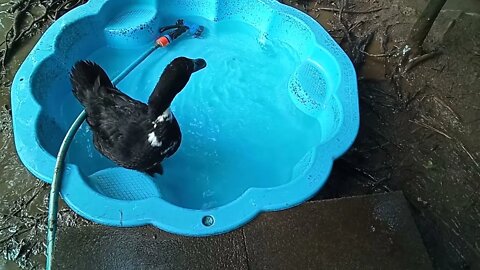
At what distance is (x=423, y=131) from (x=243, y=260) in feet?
5.48

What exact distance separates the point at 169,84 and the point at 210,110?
0.68 meters

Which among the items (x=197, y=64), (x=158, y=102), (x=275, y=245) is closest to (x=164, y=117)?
(x=158, y=102)

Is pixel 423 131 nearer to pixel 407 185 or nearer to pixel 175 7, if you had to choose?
pixel 407 185

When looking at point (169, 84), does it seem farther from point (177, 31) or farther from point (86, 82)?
point (177, 31)

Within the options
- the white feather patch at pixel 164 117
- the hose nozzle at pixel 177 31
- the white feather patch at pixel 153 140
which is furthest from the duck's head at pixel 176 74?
the hose nozzle at pixel 177 31

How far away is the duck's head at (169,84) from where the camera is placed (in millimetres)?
2467

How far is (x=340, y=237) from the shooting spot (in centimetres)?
216

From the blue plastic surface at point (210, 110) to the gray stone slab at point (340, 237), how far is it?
0.35ft

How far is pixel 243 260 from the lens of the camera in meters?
2.09

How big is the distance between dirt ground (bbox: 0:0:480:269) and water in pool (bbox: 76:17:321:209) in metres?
0.43

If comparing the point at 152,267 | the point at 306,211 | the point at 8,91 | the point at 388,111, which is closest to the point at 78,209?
the point at 152,267

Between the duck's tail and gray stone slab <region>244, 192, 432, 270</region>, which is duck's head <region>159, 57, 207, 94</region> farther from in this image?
gray stone slab <region>244, 192, 432, 270</region>

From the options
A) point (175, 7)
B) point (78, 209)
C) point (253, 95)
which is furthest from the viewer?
point (175, 7)

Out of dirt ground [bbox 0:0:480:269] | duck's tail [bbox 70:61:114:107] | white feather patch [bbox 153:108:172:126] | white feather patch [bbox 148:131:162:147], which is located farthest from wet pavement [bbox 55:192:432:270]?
duck's tail [bbox 70:61:114:107]
